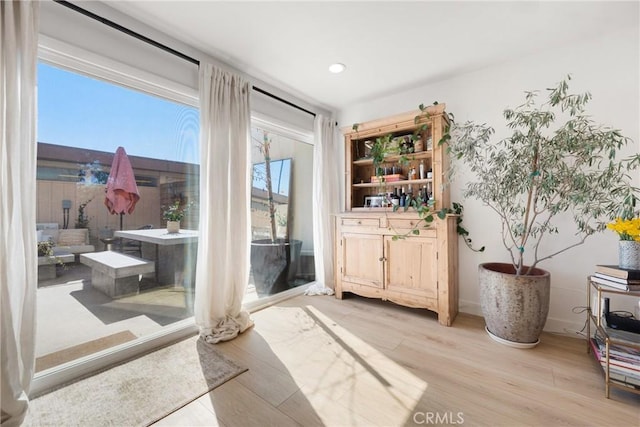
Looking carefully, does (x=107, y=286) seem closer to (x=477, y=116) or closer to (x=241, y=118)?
(x=241, y=118)

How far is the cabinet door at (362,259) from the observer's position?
275 centimetres

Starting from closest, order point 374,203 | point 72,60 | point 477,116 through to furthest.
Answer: point 72,60 < point 477,116 < point 374,203

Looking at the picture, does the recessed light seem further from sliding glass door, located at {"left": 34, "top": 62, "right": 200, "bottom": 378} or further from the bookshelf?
the bookshelf

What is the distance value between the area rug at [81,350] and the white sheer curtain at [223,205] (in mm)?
493

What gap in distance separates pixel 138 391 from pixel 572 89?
151 inches

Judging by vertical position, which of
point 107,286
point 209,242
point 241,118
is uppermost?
point 241,118

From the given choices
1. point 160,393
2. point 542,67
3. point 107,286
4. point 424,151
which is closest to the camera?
point 160,393

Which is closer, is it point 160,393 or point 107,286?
point 160,393

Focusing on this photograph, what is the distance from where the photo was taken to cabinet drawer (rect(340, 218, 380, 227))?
109 inches

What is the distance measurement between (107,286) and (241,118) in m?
1.69

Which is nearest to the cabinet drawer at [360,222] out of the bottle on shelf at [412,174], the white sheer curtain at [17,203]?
the bottle on shelf at [412,174]

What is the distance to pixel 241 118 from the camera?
2.40 m

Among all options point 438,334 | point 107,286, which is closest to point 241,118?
point 107,286

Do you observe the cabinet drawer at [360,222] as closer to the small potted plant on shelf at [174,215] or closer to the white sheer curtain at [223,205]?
the white sheer curtain at [223,205]
